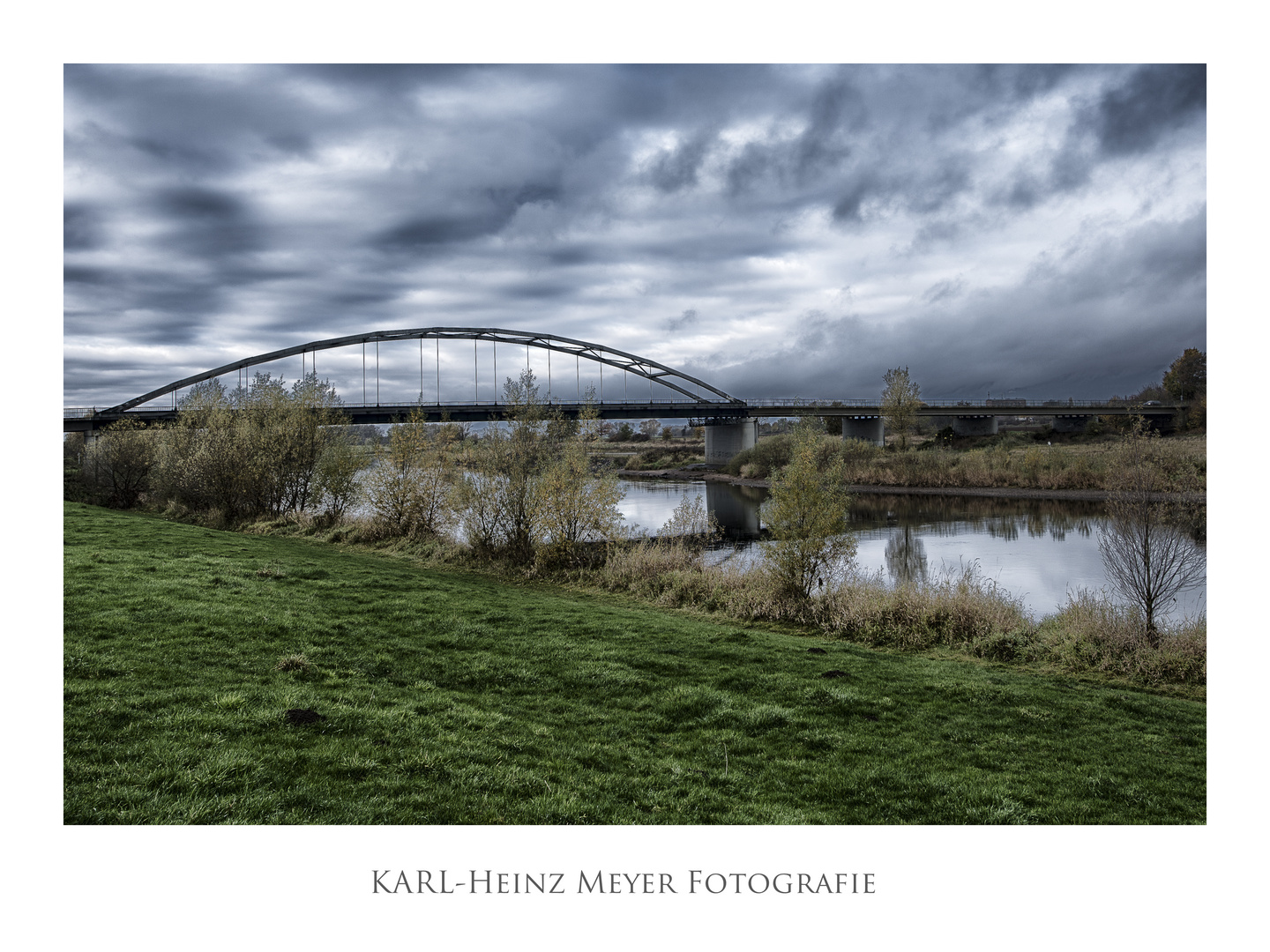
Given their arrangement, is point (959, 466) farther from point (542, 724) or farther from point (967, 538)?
point (542, 724)

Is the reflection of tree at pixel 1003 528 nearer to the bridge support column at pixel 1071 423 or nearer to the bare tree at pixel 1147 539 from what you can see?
the bare tree at pixel 1147 539

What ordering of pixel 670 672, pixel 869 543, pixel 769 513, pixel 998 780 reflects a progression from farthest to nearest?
pixel 869 543 < pixel 769 513 < pixel 670 672 < pixel 998 780

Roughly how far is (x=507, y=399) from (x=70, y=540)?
1161 cm

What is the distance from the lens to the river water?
1984 cm

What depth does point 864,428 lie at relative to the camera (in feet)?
246

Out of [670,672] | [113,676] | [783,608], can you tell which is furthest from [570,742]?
[783,608]

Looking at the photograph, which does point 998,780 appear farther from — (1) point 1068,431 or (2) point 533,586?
(1) point 1068,431

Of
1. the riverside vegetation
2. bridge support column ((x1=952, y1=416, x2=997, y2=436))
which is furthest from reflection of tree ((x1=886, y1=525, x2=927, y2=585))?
bridge support column ((x1=952, y1=416, x2=997, y2=436))

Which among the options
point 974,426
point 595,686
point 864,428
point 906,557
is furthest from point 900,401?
point 595,686

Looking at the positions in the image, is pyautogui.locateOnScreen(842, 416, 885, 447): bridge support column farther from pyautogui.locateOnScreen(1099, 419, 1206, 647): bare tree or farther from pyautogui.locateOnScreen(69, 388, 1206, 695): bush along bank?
pyautogui.locateOnScreen(1099, 419, 1206, 647): bare tree

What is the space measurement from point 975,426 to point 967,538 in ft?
191

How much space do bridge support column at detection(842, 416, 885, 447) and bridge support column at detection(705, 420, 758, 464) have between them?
10.3 m

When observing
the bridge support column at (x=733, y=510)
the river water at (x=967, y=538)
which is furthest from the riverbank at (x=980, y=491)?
the bridge support column at (x=733, y=510)
